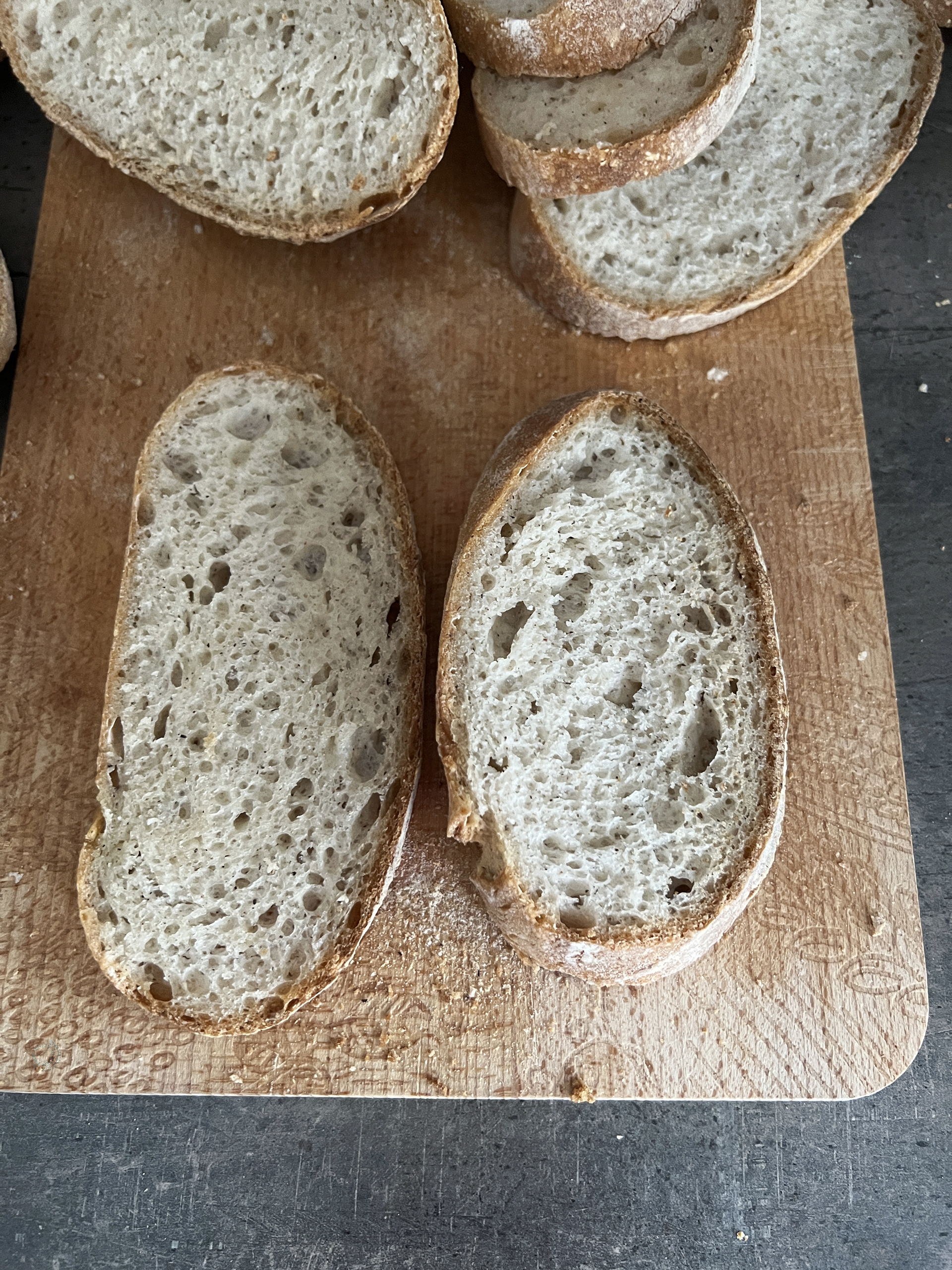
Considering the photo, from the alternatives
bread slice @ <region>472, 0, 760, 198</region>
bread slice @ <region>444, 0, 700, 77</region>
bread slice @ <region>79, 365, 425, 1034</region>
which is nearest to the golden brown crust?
bread slice @ <region>472, 0, 760, 198</region>

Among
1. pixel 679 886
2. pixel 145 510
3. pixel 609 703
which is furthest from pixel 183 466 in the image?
pixel 679 886

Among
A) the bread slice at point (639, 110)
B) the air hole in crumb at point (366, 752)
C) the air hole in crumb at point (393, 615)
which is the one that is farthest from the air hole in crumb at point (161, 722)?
the bread slice at point (639, 110)

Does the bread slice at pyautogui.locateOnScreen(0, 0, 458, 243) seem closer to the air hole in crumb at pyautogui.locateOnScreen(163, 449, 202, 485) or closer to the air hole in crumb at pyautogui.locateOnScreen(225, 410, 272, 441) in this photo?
the air hole in crumb at pyautogui.locateOnScreen(225, 410, 272, 441)

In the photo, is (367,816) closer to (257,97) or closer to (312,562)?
(312,562)

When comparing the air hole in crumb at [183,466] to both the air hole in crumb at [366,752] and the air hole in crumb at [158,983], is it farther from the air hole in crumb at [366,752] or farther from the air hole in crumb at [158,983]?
the air hole in crumb at [158,983]

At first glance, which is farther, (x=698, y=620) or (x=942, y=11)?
(x=942, y=11)

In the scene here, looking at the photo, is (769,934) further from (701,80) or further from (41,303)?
(41,303)
